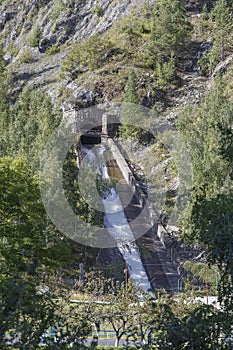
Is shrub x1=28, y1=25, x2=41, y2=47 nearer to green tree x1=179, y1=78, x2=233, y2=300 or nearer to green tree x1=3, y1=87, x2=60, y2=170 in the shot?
green tree x1=3, y1=87, x2=60, y2=170

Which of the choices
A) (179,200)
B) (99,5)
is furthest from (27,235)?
(99,5)

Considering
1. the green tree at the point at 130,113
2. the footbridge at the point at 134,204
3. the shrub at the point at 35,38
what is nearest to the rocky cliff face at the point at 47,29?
the shrub at the point at 35,38

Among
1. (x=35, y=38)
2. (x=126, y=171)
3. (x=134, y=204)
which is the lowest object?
(x=134, y=204)

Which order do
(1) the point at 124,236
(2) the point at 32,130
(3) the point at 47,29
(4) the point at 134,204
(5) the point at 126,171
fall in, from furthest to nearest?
1. (3) the point at 47,29
2. (5) the point at 126,171
3. (2) the point at 32,130
4. (4) the point at 134,204
5. (1) the point at 124,236

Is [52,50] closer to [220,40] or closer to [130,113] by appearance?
[220,40]

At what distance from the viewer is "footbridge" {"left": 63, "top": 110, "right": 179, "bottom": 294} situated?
24.7 m

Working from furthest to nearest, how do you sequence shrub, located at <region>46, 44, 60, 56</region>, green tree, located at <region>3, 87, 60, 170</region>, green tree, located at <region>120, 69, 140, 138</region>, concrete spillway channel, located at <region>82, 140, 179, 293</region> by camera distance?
shrub, located at <region>46, 44, 60, 56</region>
green tree, located at <region>120, 69, 140, 138</region>
green tree, located at <region>3, 87, 60, 170</region>
concrete spillway channel, located at <region>82, 140, 179, 293</region>

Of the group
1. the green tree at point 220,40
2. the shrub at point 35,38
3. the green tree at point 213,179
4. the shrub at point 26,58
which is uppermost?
the shrub at point 35,38

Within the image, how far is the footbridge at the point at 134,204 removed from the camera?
24.7m

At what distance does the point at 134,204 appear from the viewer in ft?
110

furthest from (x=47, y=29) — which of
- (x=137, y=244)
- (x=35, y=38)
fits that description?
(x=137, y=244)

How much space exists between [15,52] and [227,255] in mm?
74131

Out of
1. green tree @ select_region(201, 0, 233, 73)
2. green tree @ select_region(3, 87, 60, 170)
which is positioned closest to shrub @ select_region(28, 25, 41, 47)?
→ green tree @ select_region(3, 87, 60, 170)

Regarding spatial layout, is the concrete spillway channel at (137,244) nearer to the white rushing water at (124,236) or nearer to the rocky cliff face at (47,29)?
the white rushing water at (124,236)
